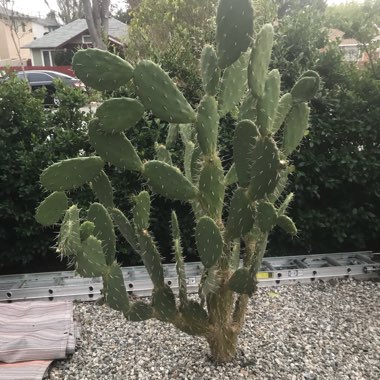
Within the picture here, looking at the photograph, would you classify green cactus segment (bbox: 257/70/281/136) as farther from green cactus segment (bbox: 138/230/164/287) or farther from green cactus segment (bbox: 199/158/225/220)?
green cactus segment (bbox: 138/230/164/287)

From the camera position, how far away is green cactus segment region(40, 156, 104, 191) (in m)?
1.92

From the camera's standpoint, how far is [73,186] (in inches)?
77.2

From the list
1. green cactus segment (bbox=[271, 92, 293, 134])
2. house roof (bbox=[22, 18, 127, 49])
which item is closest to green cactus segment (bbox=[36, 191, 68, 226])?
green cactus segment (bbox=[271, 92, 293, 134])

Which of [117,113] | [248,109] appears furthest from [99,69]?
[248,109]

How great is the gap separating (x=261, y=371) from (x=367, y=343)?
721mm

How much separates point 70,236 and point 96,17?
13.4 m

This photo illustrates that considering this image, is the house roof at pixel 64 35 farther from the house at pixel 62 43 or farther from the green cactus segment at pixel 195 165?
the green cactus segment at pixel 195 165

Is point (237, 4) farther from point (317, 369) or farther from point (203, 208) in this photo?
point (317, 369)

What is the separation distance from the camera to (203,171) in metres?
1.97

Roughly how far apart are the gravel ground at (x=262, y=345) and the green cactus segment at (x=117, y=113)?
4.22 ft

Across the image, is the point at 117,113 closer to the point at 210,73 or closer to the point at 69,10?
the point at 210,73

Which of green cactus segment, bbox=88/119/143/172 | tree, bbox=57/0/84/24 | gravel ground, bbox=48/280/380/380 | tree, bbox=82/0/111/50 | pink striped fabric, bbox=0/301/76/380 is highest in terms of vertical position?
tree, bbox=57/0/84/24

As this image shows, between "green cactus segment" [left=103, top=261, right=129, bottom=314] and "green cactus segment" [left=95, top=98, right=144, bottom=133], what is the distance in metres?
0.62

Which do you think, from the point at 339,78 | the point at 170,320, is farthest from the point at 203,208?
the point at 339,78
